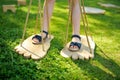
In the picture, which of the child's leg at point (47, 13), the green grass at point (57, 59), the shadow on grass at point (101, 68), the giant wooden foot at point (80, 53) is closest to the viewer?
the green grass at point (57, 59)

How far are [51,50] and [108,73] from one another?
0.80 meters

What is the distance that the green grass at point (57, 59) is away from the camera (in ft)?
8.81


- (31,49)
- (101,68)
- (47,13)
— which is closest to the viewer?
(101,68)

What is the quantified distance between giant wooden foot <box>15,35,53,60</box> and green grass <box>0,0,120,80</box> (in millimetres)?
55

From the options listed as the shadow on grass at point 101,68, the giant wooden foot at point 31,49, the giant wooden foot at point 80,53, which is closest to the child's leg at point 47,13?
the giant wooden foot at point 31,49

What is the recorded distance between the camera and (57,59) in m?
3.07

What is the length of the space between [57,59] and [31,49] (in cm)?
36

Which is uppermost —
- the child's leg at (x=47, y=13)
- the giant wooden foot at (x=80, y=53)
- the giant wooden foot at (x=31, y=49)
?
the child's leg at (x=47, y=13)

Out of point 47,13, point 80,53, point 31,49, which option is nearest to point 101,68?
point 80,53

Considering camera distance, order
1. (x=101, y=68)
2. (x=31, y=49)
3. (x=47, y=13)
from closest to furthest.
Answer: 1. (x=101, y=68)
2. (x=31, y=49)
3. (x=47, y=13)

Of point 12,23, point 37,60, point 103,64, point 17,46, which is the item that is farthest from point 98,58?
point 12,23

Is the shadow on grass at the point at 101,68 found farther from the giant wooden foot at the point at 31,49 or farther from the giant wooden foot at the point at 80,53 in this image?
the giant wooden foot at the point at 31,49

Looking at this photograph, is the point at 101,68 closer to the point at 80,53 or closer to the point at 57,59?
the point at 80,53

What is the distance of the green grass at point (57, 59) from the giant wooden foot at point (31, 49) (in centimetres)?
5
